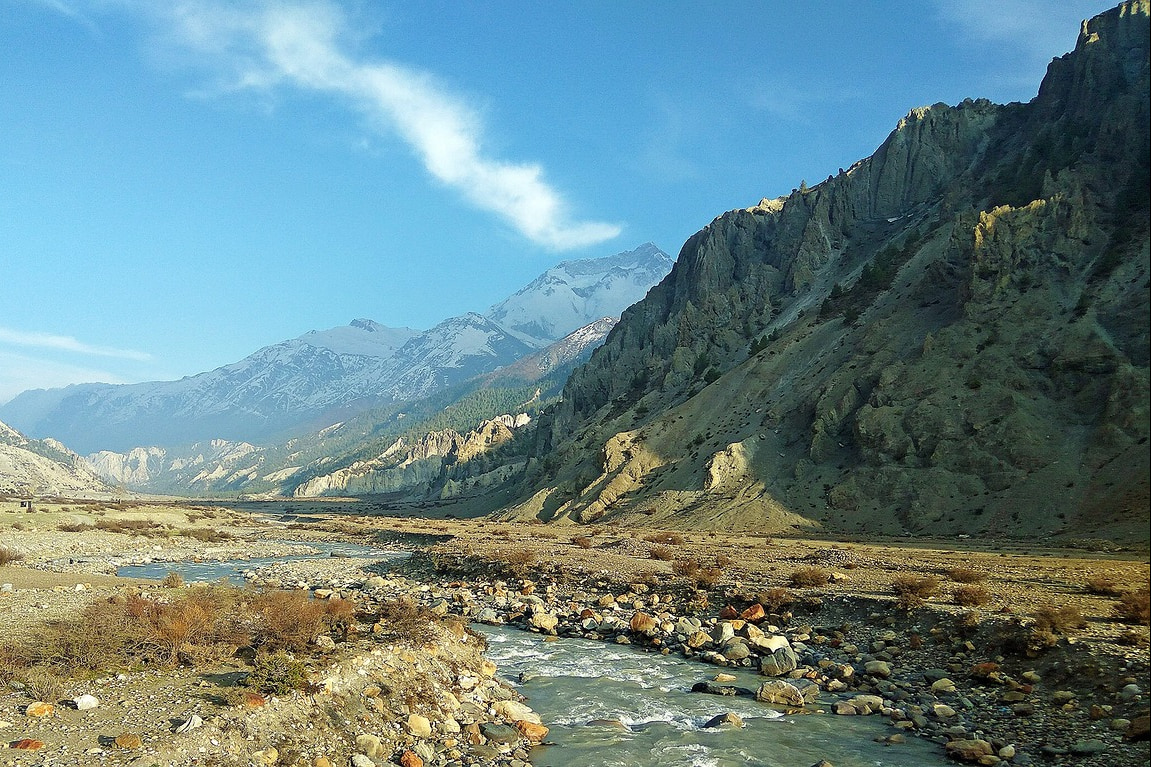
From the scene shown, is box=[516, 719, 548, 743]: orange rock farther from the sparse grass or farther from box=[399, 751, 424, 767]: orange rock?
the sparse grass

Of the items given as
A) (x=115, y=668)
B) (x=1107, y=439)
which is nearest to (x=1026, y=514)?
(x=1107, y=439)

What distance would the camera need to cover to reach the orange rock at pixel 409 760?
41.3 feet

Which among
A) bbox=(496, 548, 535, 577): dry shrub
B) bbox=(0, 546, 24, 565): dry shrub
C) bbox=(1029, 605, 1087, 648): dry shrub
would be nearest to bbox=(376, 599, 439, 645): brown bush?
bbox=(496, 548, 535, 577): dry shrub

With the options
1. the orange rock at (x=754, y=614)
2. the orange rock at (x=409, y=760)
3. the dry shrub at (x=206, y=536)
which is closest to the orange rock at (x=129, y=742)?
the orange rock at (x=409, y=760)

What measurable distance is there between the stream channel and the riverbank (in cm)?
58

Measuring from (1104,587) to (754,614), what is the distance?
11521 mm

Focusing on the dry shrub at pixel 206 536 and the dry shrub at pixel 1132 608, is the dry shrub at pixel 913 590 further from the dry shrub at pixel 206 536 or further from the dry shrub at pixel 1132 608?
the dry shrub at pixel 206 536

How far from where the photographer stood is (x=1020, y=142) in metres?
100

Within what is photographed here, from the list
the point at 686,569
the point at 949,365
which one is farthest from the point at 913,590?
the point at 949,365

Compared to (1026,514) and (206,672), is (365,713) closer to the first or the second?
(206,672)

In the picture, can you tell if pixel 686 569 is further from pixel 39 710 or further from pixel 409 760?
pixel 39 710

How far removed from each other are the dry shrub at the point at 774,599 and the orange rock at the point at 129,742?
2110 cm

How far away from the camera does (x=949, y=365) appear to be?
59438 millimetres

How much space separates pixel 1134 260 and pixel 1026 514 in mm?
27356
